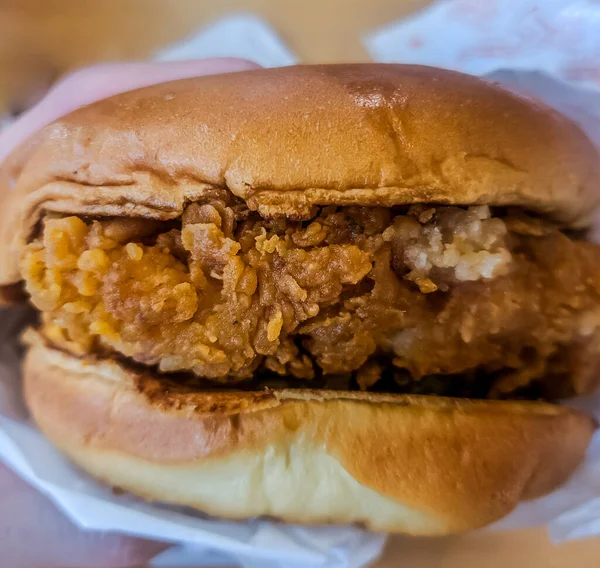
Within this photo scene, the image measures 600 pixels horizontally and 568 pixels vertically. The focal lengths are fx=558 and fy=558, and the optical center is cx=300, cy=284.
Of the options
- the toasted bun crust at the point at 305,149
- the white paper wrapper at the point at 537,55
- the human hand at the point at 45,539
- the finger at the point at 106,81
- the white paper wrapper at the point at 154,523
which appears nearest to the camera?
the toasted bun crust at the point at 305,149

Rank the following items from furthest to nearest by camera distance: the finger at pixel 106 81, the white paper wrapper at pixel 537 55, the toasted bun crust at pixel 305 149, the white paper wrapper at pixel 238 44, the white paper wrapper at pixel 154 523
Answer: the white paper wrapper at pixel 238 44, the finger at pixel 106 81, the white paper wrapper at pixel 537 55, the white paper wrapper at pixel 154 523, the toasted bun crust at pixel 305 149

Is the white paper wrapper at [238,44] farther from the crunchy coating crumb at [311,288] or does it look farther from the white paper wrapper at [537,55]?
the crunchy coating crumb at [311,288]

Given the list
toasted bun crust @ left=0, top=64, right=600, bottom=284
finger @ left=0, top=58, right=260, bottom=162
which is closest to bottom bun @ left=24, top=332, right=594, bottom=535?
toasted bun crust @ left=0, top=64, right=600, bottom=284

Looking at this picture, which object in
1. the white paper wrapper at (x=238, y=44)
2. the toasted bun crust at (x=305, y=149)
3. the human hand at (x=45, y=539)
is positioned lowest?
the human hand at (x=45, y=539)

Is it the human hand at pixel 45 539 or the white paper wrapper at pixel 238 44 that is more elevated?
the white paper wrapper at pixel 238 44

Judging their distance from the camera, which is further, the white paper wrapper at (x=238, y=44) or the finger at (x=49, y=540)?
the white paper wrapper at (x=238, y=44)

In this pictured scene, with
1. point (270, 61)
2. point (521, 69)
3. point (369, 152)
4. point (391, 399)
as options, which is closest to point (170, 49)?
point (270, 61)

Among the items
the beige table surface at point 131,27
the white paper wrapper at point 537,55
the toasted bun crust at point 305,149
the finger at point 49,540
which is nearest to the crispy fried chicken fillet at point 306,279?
the toasted bun crust at point 305,149

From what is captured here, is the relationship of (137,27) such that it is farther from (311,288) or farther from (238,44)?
(311,288)
